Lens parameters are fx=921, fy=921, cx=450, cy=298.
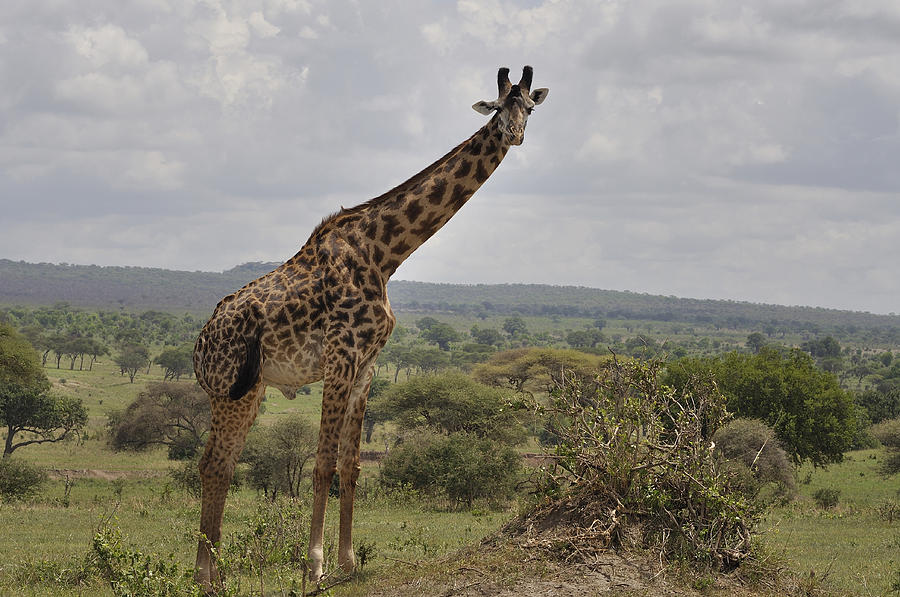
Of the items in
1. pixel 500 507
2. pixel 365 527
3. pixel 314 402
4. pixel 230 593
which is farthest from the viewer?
pixel 314 402

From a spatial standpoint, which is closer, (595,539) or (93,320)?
(595,539)

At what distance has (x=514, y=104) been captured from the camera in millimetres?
8312

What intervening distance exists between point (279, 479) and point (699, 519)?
24141 millimetres

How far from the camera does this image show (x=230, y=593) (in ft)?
23.1

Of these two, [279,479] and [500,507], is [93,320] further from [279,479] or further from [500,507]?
[500,507]

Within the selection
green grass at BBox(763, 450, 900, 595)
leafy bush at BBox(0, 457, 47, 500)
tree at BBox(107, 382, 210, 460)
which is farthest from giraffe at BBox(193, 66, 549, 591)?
tree at BBox(107, 382, 210, 460)

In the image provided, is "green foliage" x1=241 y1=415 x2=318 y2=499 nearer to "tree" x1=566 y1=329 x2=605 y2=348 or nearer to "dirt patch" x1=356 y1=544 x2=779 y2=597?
"dirt patch" x1=356 y1=544 x2=779 y2=597

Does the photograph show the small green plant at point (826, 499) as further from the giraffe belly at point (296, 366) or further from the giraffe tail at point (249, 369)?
the giraffe tail at point (249, 369)

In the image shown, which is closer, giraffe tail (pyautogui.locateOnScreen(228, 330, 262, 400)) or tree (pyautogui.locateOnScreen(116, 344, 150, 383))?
giraffe tail (pyautogui.locateOnScreen(228, 330, 262, 400))

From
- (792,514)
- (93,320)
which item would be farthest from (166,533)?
(93,320)

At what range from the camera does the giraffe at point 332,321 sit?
841cm

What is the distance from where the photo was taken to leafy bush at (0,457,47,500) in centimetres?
2736

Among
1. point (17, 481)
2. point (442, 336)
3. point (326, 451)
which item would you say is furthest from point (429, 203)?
point (442, 336)

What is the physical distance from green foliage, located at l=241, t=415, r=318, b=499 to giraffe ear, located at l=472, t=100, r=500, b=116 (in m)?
23.0
